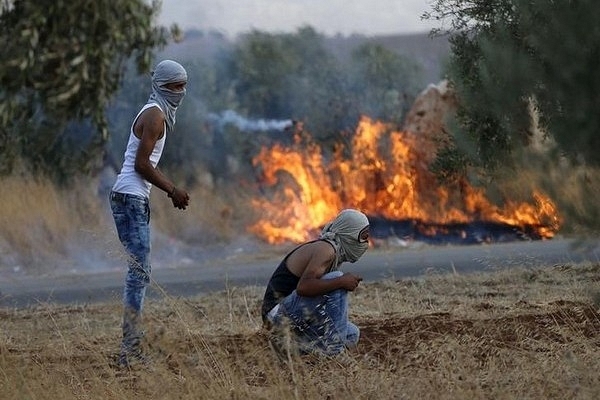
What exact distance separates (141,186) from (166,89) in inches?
23.8

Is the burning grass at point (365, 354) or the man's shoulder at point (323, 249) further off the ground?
the man's shoulder at point (323, 249)

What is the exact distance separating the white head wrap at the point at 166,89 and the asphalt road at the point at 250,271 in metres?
4.37

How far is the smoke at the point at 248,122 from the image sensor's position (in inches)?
1008

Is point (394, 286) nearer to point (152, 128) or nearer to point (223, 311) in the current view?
point (223, 311)

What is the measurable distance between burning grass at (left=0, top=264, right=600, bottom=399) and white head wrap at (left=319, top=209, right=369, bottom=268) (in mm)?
572

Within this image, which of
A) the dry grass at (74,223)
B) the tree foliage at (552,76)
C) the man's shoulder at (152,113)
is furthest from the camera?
the dry grass at (74,223)

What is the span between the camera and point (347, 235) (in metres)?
7.29

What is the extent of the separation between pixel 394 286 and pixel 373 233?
30.6ft

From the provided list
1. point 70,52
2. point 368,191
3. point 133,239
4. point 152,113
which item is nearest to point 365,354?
point 133,239

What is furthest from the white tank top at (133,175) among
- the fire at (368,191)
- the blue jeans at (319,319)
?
the fire at (368,191)

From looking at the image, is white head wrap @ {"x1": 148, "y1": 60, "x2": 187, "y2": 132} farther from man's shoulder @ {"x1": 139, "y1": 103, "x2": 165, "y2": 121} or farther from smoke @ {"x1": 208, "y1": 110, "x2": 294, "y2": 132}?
smoke @ {"x1": 208, "y1": 110, "x2": 294, "y2": 132}

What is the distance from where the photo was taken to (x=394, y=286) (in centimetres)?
1152

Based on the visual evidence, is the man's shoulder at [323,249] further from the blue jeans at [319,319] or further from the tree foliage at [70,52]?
the tree foliage at [70,52]

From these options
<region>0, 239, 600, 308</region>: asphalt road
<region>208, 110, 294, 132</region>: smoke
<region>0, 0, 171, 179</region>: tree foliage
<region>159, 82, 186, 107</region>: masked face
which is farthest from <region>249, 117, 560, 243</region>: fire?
<region>159, 82, 186, 107</region>: masked face
